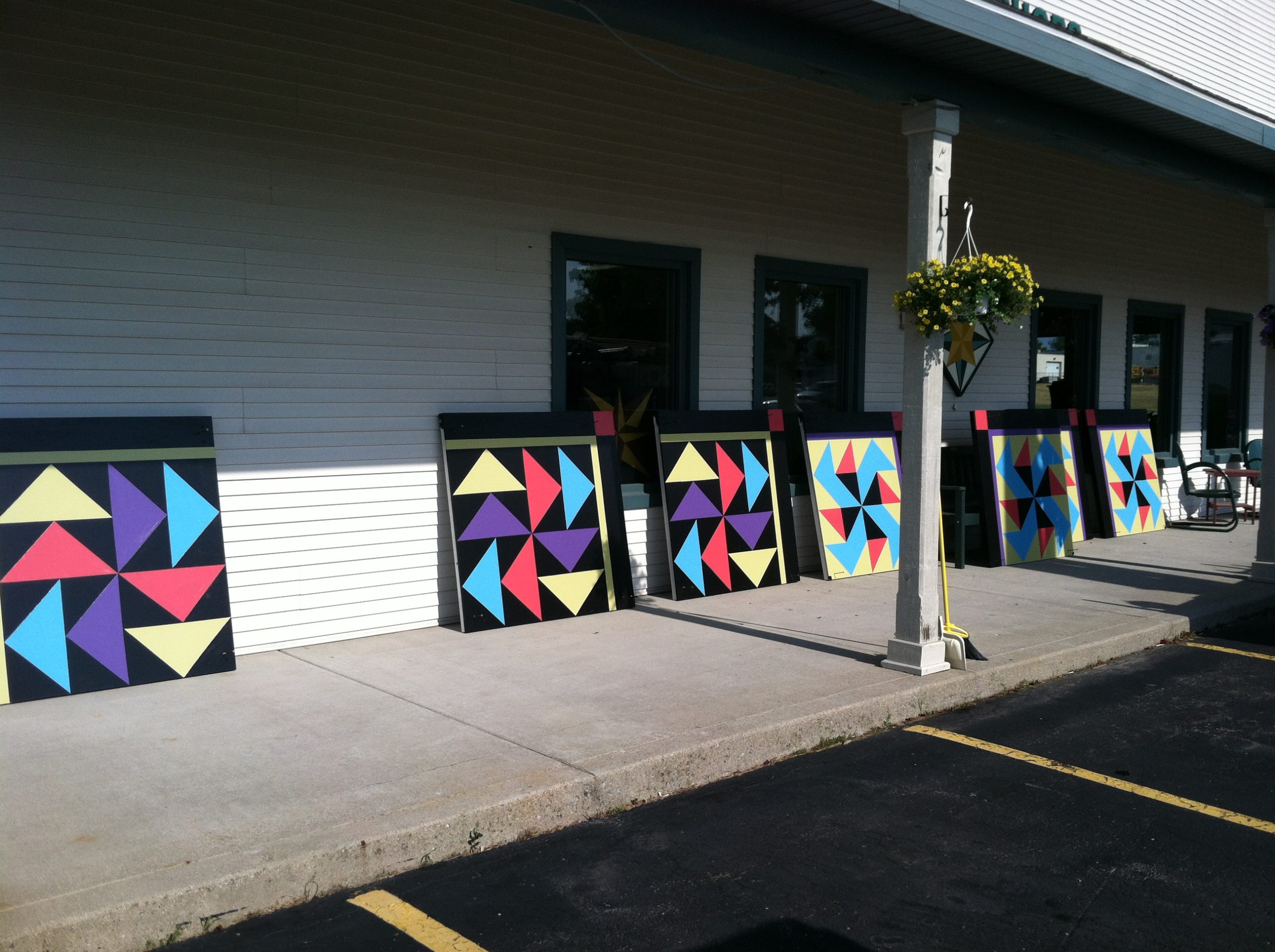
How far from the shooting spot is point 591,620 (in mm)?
7566

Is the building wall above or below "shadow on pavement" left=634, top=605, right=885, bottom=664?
above

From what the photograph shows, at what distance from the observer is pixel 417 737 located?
5.03 metres

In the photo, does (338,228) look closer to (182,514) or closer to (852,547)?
(182,514)

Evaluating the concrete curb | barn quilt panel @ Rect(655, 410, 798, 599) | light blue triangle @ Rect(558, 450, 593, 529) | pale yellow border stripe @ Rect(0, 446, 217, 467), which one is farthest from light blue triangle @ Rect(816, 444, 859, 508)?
pale yellow border stripe @ Rect(0, 446, 217, 467)

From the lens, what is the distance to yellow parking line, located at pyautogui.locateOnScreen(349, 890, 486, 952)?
3.50m

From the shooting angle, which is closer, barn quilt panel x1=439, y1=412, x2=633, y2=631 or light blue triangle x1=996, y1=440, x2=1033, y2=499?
barn quilt panel x1=439, y1=412, x2=633, y2=631

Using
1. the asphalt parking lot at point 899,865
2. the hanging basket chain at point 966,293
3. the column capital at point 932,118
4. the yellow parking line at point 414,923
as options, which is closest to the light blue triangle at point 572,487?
the hanging basket chain at point 966,293

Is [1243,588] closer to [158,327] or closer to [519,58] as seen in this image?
[519,58]

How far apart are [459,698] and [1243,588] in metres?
6.90

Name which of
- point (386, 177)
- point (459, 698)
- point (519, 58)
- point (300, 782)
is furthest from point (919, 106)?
point (300, 782)

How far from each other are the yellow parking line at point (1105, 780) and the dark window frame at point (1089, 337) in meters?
7.11

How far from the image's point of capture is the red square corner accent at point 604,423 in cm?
795

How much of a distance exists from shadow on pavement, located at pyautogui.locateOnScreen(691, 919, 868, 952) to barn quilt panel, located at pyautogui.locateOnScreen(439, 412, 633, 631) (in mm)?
3860

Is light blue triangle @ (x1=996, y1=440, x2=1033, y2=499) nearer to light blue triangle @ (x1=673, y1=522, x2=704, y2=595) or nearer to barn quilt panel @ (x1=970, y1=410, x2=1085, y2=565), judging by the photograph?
barn quilt panel @ (x1=970, y1=410, x2=1085, y2=565)
